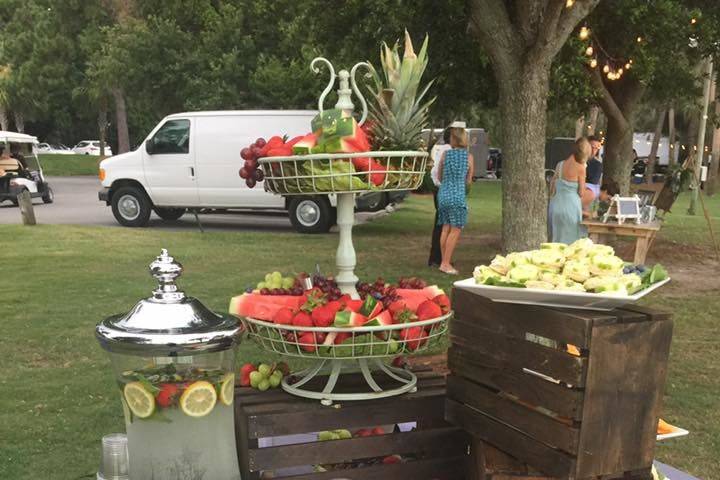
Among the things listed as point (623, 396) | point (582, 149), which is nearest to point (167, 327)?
point (623, 396)

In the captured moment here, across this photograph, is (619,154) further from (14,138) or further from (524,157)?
(14,138)

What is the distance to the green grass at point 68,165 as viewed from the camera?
33.7 metres

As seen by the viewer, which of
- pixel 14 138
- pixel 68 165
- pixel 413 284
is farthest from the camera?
pixel 68 165

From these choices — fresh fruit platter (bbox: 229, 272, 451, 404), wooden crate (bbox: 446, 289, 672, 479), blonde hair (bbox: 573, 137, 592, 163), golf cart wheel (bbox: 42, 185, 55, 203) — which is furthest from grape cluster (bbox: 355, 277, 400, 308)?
golf cart wheel (bbox: 42, 185, 55, 203)

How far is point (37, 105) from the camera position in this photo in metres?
40.2

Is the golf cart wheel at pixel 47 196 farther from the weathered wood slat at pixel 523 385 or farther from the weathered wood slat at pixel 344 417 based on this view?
the weathered wood slat at pixel 523 385

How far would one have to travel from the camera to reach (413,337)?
2.43 metres

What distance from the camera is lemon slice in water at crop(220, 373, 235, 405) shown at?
220cm

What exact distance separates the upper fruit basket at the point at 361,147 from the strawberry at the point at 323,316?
0.39 meters

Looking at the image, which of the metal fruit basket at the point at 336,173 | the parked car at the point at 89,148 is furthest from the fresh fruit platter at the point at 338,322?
the parked car at the point at 89,148

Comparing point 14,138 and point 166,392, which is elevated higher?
point 14,138

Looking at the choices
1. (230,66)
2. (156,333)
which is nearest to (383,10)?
(156,333)

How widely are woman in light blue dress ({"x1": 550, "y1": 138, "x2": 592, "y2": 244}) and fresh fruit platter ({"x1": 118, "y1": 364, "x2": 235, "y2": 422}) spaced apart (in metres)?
6.76

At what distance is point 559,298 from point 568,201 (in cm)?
652
